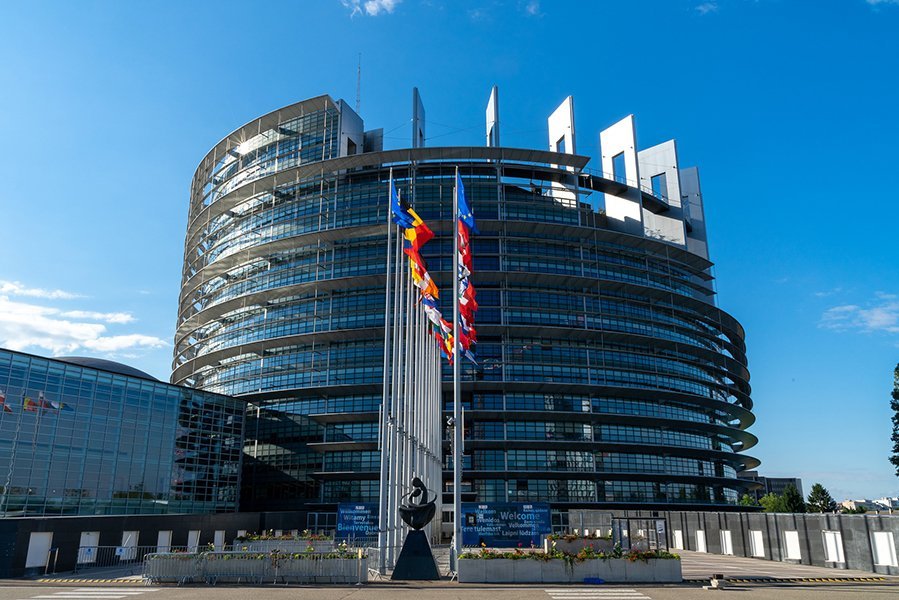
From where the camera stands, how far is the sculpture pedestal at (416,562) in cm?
2677

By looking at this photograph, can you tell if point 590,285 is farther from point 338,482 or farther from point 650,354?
point 338,482

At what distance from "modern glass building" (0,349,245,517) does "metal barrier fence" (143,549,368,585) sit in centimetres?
2855

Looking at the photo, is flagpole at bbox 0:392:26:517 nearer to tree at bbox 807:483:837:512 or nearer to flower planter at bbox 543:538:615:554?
flower planter at bbox 543:538:615:554

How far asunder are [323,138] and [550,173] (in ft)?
92.8

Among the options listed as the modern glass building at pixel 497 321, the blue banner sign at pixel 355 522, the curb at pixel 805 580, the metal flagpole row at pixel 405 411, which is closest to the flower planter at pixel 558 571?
the curb at pixel 805 580

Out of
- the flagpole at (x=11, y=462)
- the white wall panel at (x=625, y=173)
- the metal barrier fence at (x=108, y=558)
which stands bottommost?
the metal barrier fence at (x=108, y=558)

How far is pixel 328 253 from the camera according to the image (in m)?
78.6

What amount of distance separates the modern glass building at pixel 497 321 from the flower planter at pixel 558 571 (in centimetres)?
4168

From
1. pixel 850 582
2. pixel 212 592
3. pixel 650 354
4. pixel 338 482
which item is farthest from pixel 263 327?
Answer: pixel 850 582

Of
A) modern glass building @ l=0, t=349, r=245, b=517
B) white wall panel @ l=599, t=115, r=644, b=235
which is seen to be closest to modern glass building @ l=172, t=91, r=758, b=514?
white wall panel @ l=599, t=115, r=644, b=235

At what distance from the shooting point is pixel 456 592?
23516 mm

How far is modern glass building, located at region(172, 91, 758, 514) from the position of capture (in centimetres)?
7075

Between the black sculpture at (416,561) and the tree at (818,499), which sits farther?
the tree at (818,499)

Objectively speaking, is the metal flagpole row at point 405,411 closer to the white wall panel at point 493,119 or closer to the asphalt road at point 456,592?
the asphalt road at point 456,592
